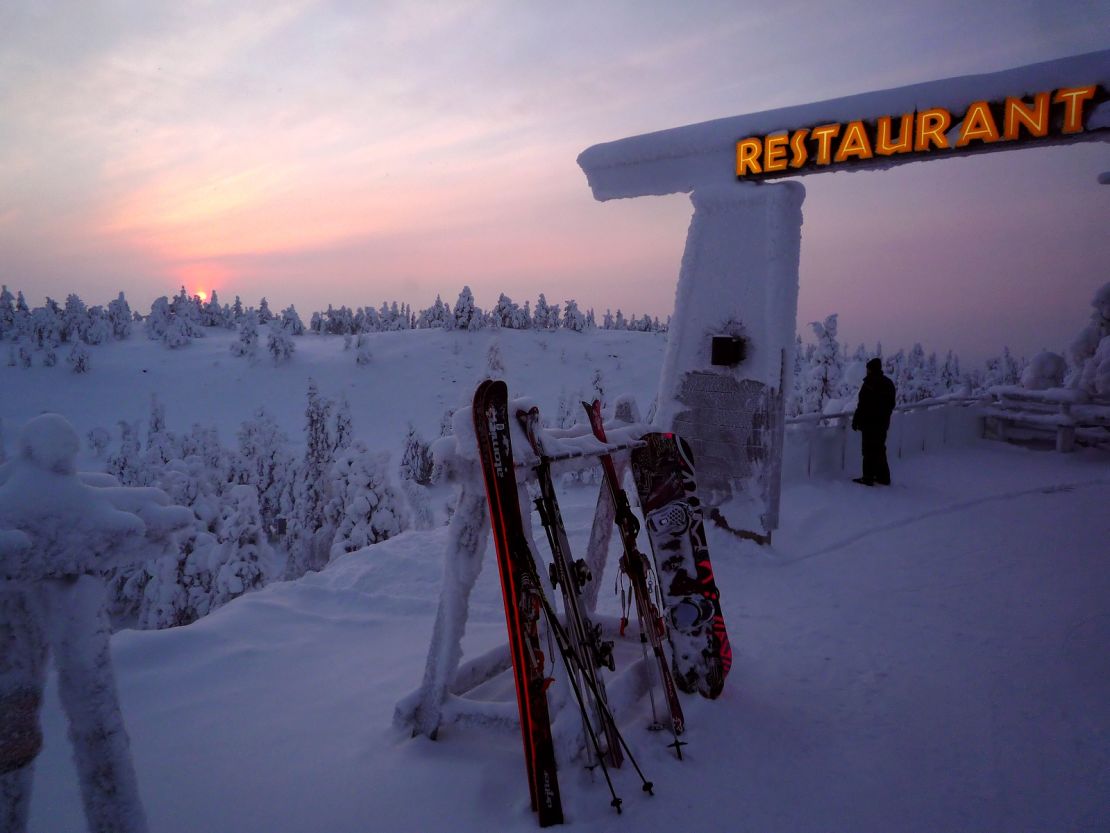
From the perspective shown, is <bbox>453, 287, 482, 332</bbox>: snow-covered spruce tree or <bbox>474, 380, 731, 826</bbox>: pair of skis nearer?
<bbox>474, 380, 731, 826</bbox>: pair of skis

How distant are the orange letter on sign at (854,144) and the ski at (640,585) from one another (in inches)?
185

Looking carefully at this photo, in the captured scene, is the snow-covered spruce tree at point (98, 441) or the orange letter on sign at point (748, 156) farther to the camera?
the snow-covered spruce tree at point (98, 441)

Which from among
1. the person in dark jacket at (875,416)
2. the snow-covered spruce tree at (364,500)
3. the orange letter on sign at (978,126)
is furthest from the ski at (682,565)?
the snow-covered spruce tree at (364,500)

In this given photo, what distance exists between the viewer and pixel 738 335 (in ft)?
24.8

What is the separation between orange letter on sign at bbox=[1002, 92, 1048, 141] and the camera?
239 inches

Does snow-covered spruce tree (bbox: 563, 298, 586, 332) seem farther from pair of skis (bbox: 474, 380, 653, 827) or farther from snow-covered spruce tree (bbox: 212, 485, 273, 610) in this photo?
pair of skis (bbox: 474, 380, 653, 827)

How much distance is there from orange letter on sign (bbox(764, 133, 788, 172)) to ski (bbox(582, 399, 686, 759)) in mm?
4528

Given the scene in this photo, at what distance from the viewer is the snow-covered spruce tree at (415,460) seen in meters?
38.5

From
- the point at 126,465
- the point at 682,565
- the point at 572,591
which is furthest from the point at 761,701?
the point at 126,465

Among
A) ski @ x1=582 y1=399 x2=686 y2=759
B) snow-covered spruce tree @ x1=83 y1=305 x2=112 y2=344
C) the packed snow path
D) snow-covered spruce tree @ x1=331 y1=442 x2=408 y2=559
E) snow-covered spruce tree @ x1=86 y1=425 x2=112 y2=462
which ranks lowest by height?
snow-covered spruce tree @ x1=86 y1=425 x2=112 y2=462

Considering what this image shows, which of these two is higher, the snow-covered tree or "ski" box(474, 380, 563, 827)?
"ski" box(474, 380, 563, 827)

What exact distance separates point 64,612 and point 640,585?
2970 mm

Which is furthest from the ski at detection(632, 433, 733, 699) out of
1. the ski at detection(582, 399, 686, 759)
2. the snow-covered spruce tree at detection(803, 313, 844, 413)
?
the snow-covered spruce tree at detection(803, 313, 844, 413)

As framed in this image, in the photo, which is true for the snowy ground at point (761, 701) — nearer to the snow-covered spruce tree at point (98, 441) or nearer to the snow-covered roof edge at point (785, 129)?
the snow-covered roof edge at point (785, 129)
